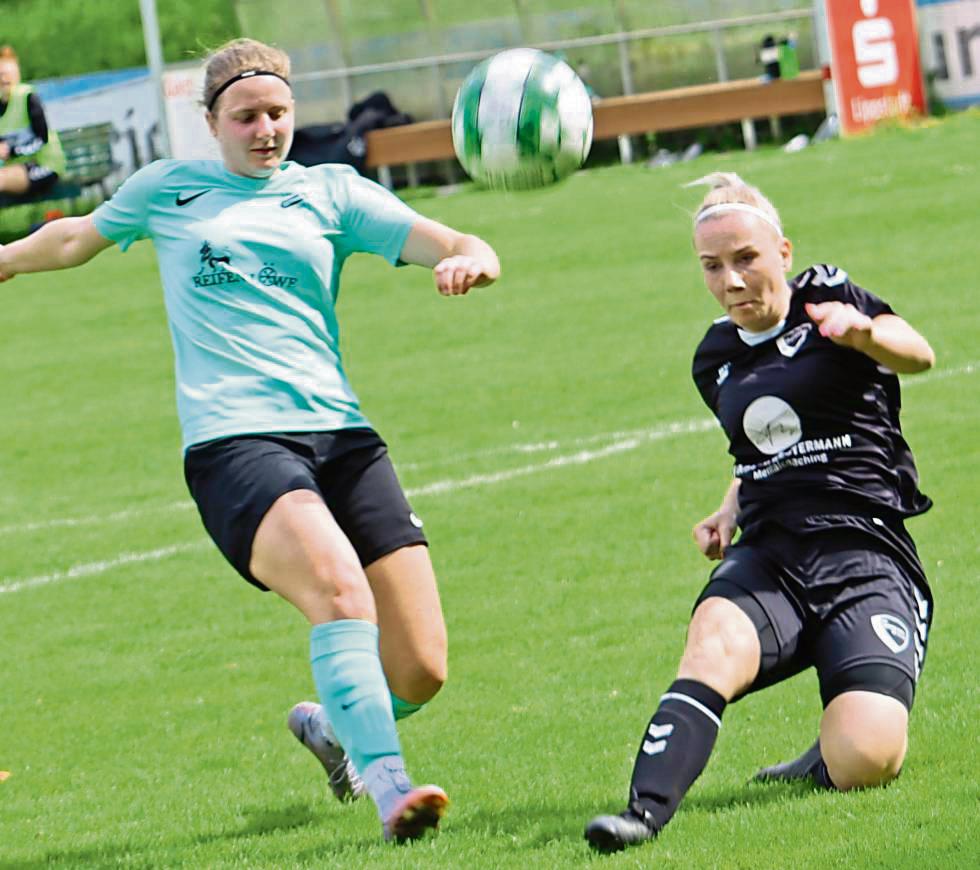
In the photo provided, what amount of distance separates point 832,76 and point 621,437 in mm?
11010

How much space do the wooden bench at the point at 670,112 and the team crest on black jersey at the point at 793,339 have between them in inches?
677

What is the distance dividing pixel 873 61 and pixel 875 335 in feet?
58.1

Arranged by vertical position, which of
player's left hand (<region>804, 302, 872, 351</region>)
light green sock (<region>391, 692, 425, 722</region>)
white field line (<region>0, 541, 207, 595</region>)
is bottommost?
white field line (<region>0, 541, 207, 595</region>)

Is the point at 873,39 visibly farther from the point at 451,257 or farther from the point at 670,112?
the point at 451,257

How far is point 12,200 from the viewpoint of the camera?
73.2 feet

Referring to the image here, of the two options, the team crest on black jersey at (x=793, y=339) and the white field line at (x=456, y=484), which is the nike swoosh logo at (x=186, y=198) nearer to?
the team crest on black jersey at (x=793, y=339)

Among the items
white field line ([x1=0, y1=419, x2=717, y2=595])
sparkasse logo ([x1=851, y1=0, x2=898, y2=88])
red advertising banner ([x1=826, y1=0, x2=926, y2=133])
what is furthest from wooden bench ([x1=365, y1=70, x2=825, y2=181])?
white field line ([x1=0, y1=419, x2=717, y2=595])

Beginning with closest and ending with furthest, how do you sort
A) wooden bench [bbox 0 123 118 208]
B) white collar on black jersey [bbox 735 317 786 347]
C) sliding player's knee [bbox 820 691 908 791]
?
sliding player's knee [bbox 820 691 908 791] → white collar on black jersey [bbox 735 317 786 347] → wooden bench [bbox 0 123 118 208]

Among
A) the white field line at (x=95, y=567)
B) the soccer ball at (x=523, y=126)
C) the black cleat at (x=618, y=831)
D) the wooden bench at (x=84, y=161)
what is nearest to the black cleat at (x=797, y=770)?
the black cleat at (x=618, y=831)

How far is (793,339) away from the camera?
548 cm

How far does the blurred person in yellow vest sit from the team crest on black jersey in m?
16.3

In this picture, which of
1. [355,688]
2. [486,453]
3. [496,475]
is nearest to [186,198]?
[355,688]

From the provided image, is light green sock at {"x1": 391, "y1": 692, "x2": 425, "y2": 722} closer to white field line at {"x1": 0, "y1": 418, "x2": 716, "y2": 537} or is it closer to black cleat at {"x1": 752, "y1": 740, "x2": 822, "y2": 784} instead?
black cleat at {"x1": 752, "y1": 740, "x2": 822, "y2": 784}

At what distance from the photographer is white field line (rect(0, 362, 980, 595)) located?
10672 mm
